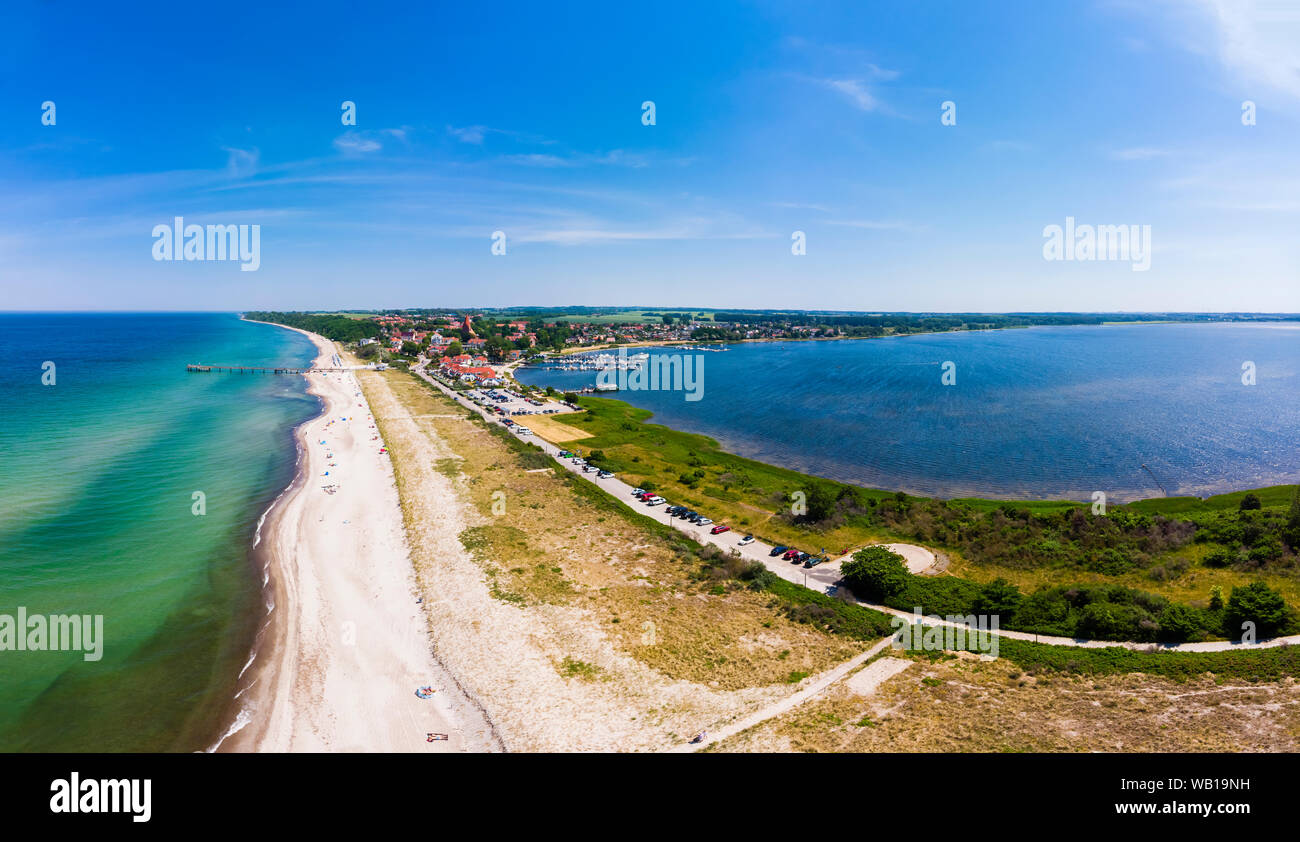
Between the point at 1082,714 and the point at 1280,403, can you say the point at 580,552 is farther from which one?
the point at 1280,403

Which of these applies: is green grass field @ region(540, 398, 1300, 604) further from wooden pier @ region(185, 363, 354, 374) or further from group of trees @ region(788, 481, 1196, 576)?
wooden pier @ region(185, 363, 354, 374)

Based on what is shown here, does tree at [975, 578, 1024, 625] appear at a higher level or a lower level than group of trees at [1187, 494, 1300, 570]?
lower

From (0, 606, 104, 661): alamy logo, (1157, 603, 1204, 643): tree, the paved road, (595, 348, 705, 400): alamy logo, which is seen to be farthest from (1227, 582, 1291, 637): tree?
(595, 348, 705, 400): alamy logo

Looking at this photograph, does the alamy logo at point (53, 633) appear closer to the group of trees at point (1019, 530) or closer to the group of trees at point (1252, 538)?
the group of trees at point (1019, 530)

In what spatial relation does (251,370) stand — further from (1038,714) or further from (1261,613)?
(1261,613)
